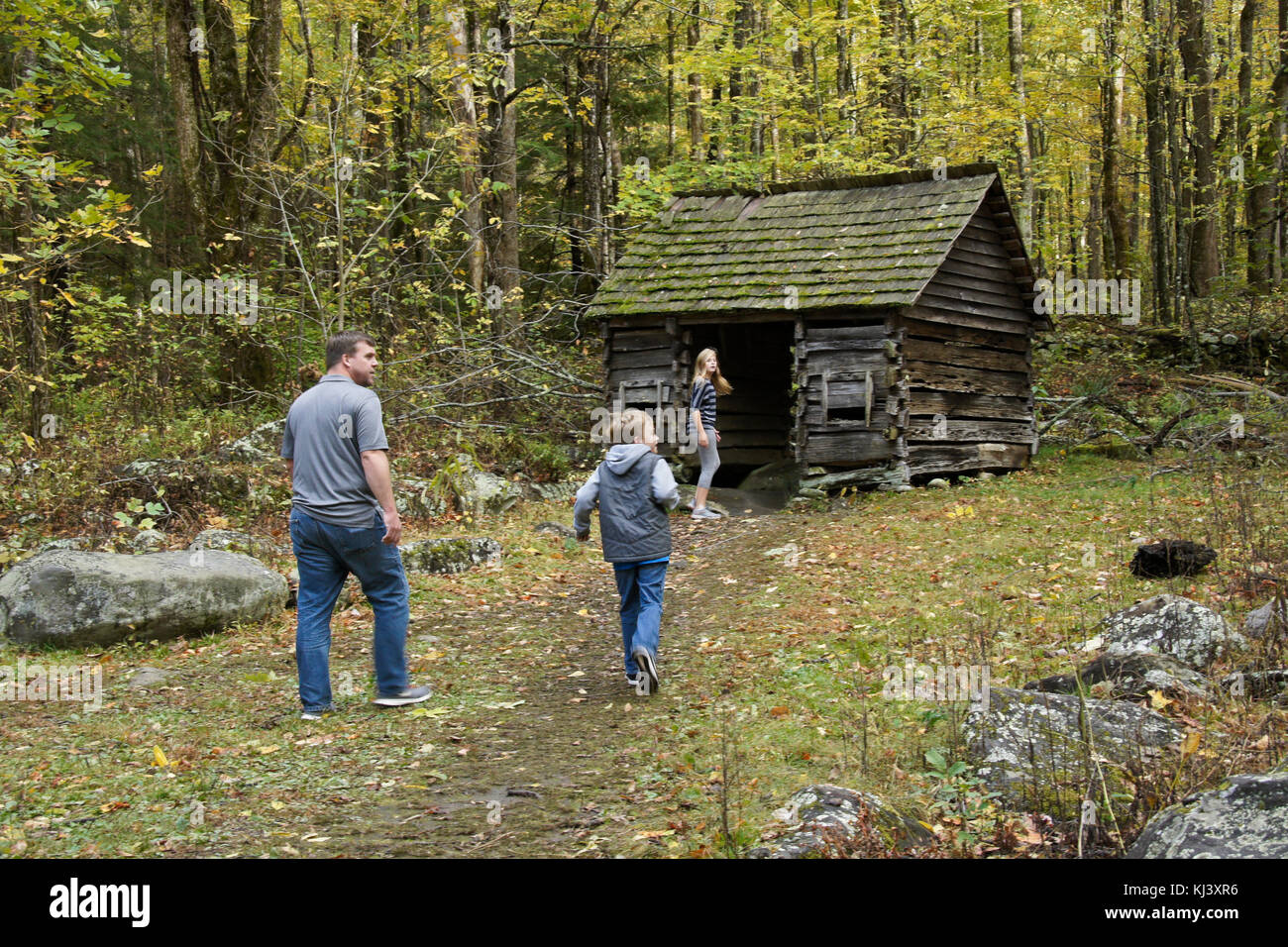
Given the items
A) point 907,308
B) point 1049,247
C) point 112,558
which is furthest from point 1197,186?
point 112,558

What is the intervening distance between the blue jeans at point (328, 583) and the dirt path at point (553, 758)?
804mm

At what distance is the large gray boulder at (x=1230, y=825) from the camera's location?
3359 millimetres

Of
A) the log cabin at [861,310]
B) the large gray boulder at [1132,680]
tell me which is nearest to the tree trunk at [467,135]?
the log cabin at [861,310]

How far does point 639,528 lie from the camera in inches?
265

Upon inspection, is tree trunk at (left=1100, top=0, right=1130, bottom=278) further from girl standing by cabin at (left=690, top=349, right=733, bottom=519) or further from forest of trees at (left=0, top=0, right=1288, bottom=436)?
girl standing by cabin at (left=690, top=349, right=733, bottom=519)

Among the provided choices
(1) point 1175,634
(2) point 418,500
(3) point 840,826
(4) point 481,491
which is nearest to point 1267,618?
(1) point 1175,634

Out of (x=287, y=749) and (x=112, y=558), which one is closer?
(x=287, y=749)

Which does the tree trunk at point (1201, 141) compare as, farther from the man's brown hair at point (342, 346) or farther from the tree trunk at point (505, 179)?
the man's brown hair at point (342, 346)

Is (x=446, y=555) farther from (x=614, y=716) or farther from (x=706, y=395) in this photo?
(x=614, y=716)

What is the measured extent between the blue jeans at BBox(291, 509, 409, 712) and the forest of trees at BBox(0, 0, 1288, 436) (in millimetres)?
5198

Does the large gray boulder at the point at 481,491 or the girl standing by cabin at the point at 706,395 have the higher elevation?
the girl standing by cabin at the point at 706,395

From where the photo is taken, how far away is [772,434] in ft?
62.9

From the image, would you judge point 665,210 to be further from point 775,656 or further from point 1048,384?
point 775,656
